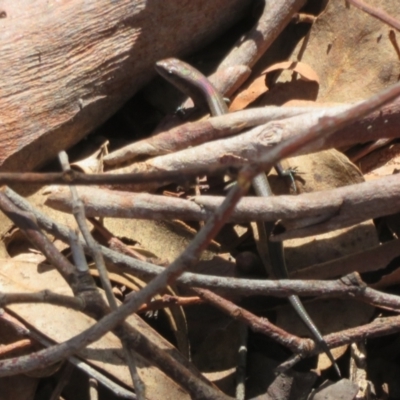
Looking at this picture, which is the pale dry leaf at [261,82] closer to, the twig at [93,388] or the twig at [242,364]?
the twig at [242,364]

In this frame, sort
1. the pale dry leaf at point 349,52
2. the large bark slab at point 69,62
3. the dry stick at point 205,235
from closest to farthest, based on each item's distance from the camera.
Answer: the dry stick at point 205,235, the large bark slab at point 69,62, the pale dry leaf at point 349,52

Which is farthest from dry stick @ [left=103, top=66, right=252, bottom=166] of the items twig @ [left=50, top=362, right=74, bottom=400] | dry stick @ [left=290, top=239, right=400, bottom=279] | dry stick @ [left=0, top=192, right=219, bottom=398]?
twig @ [left=50, top=362, right=74, bottom=400]

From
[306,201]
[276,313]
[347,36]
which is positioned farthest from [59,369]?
[347,36]

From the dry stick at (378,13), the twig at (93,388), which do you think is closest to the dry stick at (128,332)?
the twig at (93,388)

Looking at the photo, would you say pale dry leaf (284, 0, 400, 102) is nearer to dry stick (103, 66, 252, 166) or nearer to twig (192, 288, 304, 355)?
dry stick (103, 66, 252, 166)

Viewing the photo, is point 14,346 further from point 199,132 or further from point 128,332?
point 199,132

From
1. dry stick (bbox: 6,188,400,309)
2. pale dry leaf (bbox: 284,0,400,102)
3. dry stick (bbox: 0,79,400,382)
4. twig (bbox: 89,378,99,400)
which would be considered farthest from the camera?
pale dry leaf (bbox: 284,0,400,102)
